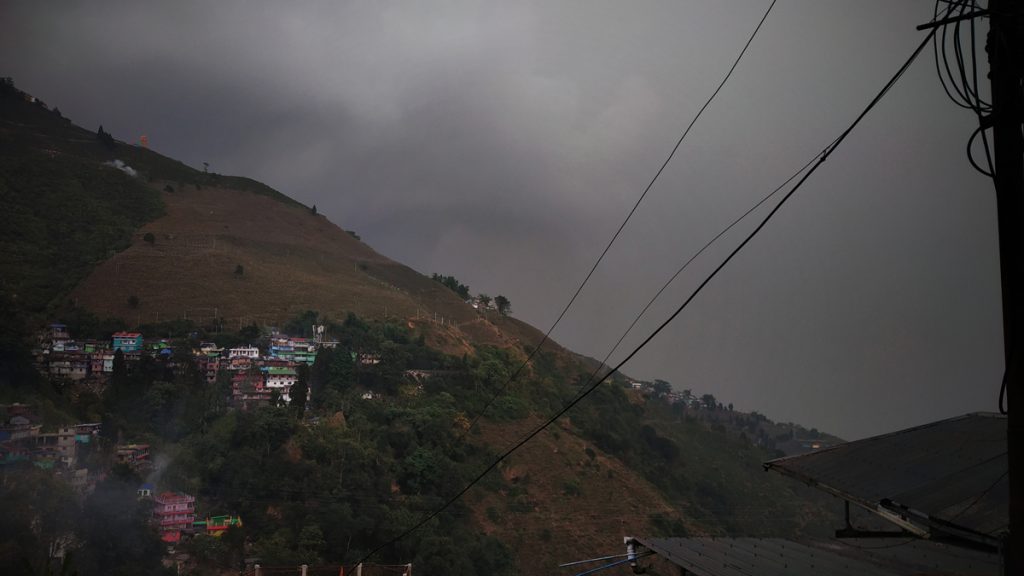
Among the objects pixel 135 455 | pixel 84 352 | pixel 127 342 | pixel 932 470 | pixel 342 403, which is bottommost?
pixel 135 455

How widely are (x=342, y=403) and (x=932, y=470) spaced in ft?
123

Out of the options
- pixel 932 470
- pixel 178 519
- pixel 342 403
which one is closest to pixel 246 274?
pixel 342 403

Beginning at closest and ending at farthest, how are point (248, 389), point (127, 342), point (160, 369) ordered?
point (160, 369)
point (248, 389)
point (127, 342)

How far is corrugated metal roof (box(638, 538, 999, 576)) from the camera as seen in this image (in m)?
5.68

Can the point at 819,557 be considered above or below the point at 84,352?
below

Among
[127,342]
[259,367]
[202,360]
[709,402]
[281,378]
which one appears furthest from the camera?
[709,402]

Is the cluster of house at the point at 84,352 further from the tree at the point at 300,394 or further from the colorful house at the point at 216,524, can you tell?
the colorful house at the point at 216,524

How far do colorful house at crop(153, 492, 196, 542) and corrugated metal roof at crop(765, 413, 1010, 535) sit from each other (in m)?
28.4

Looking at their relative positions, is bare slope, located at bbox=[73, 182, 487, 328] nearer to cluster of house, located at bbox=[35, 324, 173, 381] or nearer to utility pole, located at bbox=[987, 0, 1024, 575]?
cluster of house, located at bbox=[35, 324, 173, 381]

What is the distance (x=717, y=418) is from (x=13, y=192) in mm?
72236

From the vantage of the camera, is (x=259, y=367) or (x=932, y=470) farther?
(x=259, y=367)

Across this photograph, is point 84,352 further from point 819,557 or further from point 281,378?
point 819,557

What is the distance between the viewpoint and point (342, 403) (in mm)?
40562

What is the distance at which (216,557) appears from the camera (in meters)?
28.3
